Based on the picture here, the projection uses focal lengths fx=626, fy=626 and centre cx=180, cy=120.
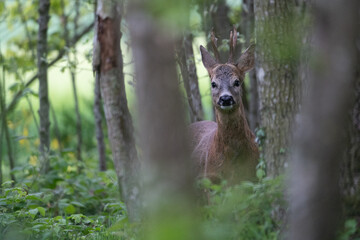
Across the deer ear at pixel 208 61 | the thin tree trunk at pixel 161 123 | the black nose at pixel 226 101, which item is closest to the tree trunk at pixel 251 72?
the deer ear at pixel 208 61

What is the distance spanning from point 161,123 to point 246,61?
4.68 m

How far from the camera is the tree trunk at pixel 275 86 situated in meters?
4.69

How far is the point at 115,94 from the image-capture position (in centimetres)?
395

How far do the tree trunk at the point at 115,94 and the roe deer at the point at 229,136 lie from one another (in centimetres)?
254

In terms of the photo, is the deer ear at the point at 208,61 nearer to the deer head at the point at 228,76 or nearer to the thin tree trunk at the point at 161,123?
the deer head at the point at 228,76

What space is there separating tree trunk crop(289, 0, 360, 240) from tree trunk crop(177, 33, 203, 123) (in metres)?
4.30

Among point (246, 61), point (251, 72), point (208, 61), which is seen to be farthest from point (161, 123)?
point (251, 72)

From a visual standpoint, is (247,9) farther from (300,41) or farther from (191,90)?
(300,41)

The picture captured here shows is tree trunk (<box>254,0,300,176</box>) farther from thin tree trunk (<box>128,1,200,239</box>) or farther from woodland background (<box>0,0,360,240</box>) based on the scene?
thin tree trunk (<box>128,1,200,239</box>)

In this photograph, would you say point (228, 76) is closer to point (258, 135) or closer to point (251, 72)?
point (251, 72)

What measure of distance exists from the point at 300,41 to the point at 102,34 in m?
1.36

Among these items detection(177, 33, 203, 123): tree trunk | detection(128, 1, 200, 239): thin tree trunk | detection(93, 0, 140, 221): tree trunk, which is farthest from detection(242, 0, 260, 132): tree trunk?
detection(128, 1, 200, 239): thin tree trunk

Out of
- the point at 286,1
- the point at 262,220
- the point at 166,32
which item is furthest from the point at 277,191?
the point at 286,1

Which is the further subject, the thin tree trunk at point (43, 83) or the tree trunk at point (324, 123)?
the thin tree trunk at point (43, 83)
